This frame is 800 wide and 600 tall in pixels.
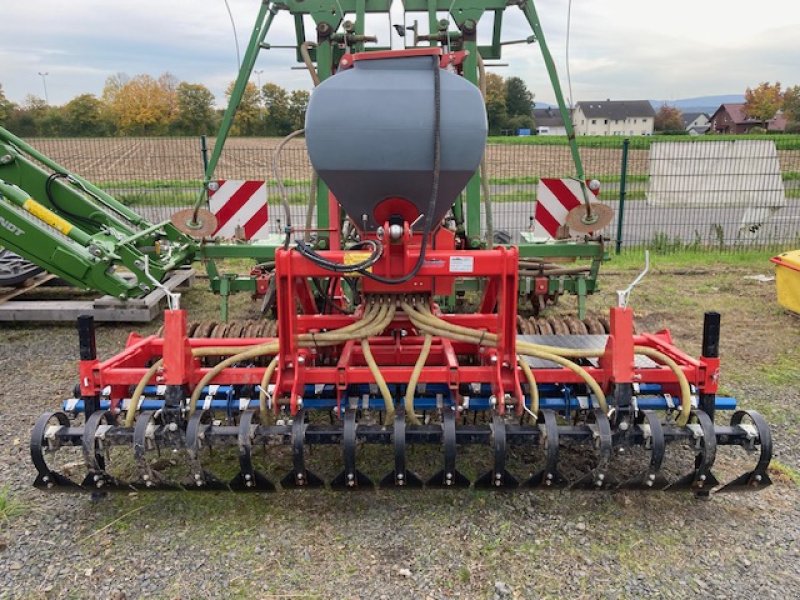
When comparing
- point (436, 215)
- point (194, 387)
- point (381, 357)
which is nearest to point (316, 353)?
point (381, 357)

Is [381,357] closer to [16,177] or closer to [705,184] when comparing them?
[16,177]

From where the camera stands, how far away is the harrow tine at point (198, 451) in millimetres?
2906

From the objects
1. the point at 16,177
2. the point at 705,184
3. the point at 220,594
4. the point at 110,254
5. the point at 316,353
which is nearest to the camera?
the point at 220,594

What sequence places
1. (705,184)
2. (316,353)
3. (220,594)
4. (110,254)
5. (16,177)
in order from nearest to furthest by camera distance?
Result: (220,594) → (316,353) → (110,254) → (16,177) → (705,184)

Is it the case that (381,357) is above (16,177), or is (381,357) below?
below

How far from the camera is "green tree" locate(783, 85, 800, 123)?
50666 mm

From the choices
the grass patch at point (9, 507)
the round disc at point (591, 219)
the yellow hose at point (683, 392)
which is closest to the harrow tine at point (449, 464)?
the yellow hose at point (683, 392)

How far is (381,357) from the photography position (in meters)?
3.42

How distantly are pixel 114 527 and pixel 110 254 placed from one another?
9.83 ft

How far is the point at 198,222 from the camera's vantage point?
208 inches

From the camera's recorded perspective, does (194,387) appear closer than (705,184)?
Yes

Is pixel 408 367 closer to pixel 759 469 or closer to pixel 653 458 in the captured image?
pixel 653 458

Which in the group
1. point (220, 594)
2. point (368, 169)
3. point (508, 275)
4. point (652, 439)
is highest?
point (368, 169)

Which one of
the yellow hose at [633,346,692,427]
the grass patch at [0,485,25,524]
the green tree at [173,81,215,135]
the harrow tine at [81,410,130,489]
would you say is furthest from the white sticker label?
the green tree at [173,81,215,135]
